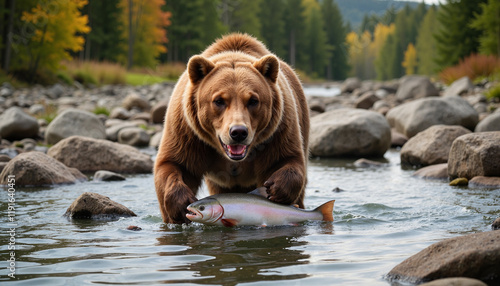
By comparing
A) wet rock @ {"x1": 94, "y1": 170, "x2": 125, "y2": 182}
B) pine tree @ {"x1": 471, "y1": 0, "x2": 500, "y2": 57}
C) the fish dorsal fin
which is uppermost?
pine tree @ {"x1": 471, "y1": 0, "x2": 500, "y2": 57}

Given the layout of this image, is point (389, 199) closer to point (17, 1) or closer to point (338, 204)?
point (338, 204)

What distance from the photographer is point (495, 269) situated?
3.31m

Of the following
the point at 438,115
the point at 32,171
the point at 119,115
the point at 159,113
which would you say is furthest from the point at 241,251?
the point at 119,115

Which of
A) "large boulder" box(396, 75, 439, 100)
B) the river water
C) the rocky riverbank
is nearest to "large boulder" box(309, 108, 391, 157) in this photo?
the rocky riverbank

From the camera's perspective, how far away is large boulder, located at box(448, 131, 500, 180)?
23.0ft

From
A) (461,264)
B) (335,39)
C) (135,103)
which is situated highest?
(335,39)

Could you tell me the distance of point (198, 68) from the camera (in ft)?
16.6

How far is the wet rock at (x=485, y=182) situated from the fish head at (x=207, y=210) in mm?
3565

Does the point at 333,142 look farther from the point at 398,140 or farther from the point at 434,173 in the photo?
the point at 434,173

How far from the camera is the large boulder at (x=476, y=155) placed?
700 centimetres

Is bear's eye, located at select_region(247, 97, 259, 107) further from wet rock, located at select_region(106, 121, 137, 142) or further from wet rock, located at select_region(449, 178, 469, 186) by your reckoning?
wet rock, located at select_region(106, 121, 137, 142)

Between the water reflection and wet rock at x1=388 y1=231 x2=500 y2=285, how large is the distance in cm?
62

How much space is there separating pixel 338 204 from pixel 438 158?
312 cm

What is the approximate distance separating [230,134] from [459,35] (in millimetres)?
32571
